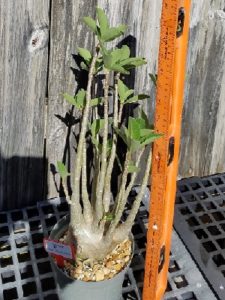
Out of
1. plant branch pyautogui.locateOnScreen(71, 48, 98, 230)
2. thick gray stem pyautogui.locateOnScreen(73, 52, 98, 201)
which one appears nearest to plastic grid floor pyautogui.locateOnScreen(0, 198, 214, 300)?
plant branch pyautogui.locateOnScreen(71, 48, 98, 230)

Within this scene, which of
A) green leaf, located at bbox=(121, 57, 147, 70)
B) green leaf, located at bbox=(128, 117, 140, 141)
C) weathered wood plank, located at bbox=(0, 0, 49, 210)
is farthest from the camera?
weathered wood plank, located at bbox=(0, 0, 49, 210)

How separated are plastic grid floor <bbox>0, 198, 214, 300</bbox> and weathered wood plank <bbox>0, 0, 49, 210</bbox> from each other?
81 mm

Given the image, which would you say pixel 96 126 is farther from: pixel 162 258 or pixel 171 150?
pixel 162 258

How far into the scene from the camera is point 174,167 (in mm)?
1869

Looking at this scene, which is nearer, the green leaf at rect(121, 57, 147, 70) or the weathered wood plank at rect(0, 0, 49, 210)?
the green leaf at rect(121, 57, 147, 70)

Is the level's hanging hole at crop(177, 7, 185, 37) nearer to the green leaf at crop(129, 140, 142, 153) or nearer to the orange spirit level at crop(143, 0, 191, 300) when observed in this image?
the orange spirit level at crop(143, 0, 191, 300)

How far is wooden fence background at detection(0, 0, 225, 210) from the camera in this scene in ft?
7.03

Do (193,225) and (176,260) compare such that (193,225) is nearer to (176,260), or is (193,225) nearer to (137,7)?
(176,260)

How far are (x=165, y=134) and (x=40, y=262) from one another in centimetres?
72

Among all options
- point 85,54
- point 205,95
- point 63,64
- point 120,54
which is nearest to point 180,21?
point 120,54

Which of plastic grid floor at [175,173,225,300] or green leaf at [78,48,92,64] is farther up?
green leaf at [78,48,92,64]

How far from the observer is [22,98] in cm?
223

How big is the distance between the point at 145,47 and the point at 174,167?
1.94 feet

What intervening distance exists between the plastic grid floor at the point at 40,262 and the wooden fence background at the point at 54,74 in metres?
0.08
